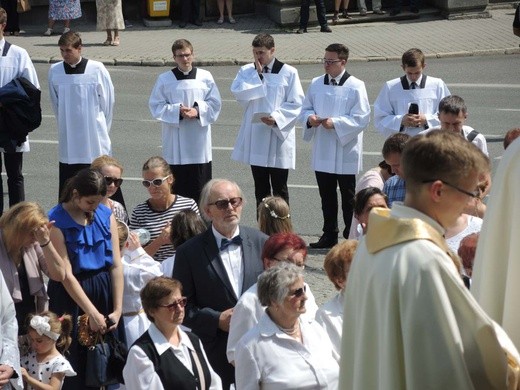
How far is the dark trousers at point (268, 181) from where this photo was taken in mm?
13156

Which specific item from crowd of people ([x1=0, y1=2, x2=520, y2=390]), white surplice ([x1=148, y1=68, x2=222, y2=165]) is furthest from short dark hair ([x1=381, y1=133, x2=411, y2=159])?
white surplice ([x1=148, y1=68, x2=222, y2=165])

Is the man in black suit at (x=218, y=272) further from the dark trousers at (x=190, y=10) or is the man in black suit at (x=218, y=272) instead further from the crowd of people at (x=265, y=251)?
the dark trousers at (x=190, y=10)

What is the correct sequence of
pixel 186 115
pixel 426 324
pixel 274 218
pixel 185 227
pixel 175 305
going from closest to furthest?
pixel 426 324 < pixel 175 305 < pixel 185 227 < pixel 274 218 < pixel 186 115

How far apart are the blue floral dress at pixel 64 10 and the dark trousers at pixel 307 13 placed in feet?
16.0

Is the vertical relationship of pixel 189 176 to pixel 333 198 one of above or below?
above

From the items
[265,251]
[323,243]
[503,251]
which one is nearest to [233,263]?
[265,251]

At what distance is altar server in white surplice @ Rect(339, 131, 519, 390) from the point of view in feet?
11.8

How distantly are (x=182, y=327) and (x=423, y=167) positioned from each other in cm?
404

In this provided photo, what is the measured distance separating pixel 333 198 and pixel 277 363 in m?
6.40

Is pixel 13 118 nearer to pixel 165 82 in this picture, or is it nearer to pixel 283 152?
pixel 165 82

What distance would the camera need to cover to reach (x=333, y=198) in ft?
41.7

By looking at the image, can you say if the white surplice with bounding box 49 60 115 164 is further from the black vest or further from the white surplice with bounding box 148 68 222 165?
the black vest

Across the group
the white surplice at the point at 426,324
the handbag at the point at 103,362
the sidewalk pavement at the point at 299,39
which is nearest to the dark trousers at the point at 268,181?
the handbag at the point at 103,362

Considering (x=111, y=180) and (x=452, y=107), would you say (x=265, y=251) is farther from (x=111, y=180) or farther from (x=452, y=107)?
(x=452, y=107)
